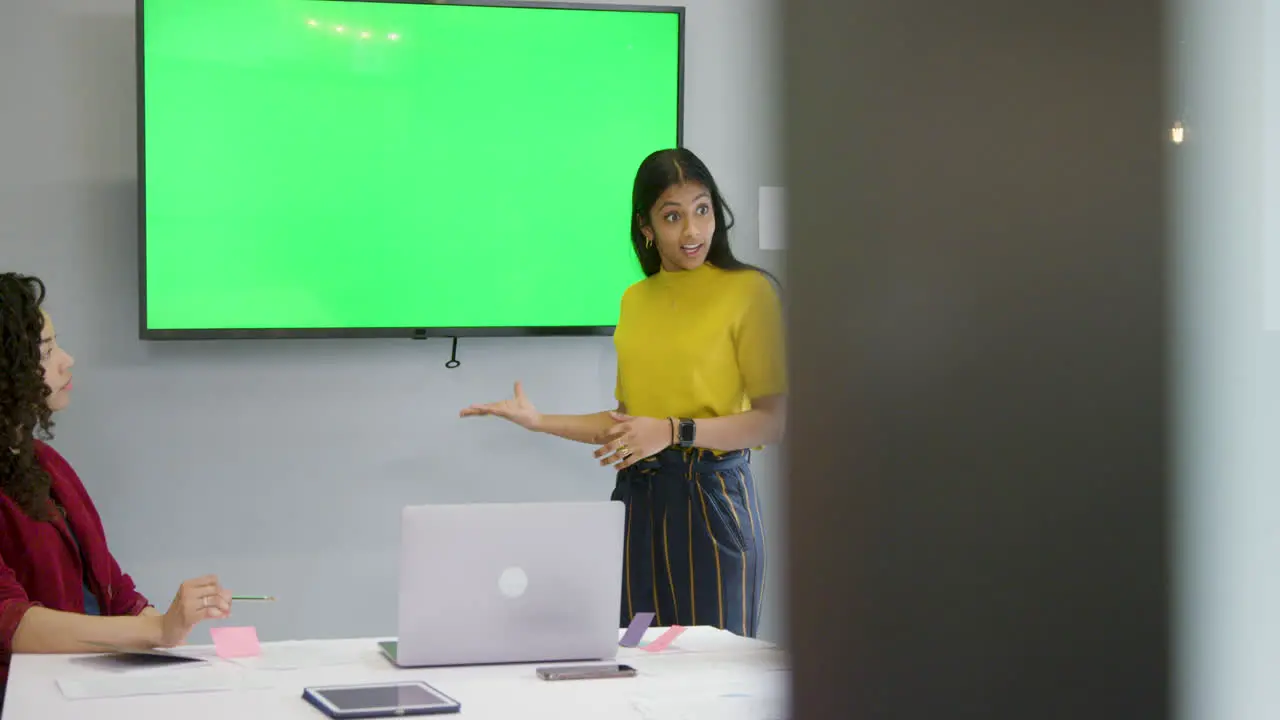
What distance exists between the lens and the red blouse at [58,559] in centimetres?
218

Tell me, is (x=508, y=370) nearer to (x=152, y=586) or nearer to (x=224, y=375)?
(x=224, y=375)

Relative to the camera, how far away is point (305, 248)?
319 cm

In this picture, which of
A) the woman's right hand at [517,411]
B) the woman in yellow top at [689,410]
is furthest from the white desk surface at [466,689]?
the woman's right hand at [517,411]

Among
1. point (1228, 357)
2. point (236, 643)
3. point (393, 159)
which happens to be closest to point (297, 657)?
point (236, 643)

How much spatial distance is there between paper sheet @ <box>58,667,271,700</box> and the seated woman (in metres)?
0.10

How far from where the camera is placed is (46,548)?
2.23m

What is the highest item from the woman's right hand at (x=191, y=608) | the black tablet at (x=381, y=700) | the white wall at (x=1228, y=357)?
the white wall at (x=1228, y=357)

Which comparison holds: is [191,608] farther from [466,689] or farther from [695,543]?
[695,543]

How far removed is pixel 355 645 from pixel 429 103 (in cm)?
160

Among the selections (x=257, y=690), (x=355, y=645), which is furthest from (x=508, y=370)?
(x=257, y=690)

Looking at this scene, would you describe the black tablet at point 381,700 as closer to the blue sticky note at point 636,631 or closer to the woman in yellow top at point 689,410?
the blue sticky note at point 636,631

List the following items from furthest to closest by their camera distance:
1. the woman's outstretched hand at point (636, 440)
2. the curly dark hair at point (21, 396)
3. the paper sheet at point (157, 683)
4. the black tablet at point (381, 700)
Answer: the woman's outstretched hand at point (636, 440), the curly dark hair at point (21, 396), the paper sheet at point (157, 683), the black tablet at point (381, 700)

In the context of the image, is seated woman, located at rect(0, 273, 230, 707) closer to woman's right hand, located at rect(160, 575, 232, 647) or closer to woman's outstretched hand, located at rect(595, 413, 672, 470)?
woman's right hand, located at rect(160, 575, 232, 647)

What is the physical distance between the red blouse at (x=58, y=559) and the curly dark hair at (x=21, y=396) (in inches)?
1.3
